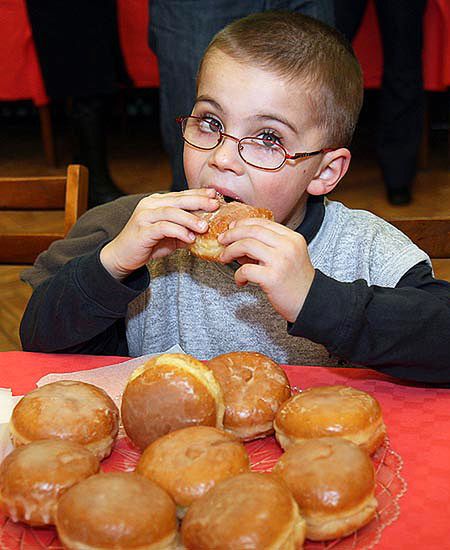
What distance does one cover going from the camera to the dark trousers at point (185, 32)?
2.13 m

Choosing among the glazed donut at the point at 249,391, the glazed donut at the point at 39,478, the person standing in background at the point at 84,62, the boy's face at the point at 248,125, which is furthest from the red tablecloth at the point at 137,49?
the glazed donut at the point at 39,478

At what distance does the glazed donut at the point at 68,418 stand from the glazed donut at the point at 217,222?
286mm

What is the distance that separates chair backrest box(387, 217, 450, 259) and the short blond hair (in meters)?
0.21

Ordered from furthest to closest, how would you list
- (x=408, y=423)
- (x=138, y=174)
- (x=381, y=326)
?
(x=138, y=174) < (x=381, y=326) < (x=408, y=423)

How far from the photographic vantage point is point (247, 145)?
1.19 m

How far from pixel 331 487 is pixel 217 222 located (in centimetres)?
46

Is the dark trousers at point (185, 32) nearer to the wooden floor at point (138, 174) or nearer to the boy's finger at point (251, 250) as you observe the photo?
the wooden floor at point (138, 174)

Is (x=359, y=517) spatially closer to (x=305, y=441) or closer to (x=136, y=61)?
(x=305, y=441)

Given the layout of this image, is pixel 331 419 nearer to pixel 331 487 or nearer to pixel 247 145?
pixel 331 487

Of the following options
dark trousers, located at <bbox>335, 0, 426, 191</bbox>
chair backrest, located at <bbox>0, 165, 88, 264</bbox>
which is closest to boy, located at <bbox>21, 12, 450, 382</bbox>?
chair backrest, located at <bbox>0, 165, 88, 264</bbox>

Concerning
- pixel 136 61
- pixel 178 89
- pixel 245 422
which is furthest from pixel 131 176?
pixel 245 422

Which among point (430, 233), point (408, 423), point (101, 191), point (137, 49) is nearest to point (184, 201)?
point (408, 423)

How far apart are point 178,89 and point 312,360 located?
1.21m

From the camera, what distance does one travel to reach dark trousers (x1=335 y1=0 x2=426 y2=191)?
3211 mm
